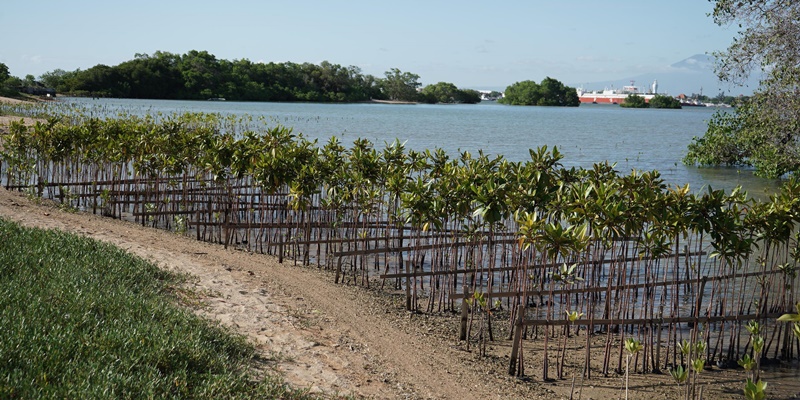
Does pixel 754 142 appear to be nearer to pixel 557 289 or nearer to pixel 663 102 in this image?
pixel 557 289

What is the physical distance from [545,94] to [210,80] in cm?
7618

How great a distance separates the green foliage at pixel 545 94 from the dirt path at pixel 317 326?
140 m

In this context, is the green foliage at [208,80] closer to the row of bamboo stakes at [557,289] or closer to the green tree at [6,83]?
the green tree at [6,83]

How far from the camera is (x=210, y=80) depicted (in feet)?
306

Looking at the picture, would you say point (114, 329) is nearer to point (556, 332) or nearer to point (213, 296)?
point (213, 296)

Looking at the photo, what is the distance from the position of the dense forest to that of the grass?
77.9m

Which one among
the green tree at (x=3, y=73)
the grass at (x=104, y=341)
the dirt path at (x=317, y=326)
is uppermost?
the green tree at (x=3, y=73)

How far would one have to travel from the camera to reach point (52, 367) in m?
5.68

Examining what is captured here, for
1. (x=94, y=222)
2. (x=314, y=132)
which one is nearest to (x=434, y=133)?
(x=314, y=132)

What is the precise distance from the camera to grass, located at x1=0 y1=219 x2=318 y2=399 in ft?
18.2

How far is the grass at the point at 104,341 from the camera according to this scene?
5.56m

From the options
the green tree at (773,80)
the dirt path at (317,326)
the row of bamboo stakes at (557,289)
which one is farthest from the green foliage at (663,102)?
the dirt path at (317,326)

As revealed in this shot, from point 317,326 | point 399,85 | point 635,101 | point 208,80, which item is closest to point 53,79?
point 208,80

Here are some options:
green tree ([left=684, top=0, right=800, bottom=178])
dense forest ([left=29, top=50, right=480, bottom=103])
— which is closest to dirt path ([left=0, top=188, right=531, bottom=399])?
green tree ([left=684, top=0, right=800, bottom=178])
